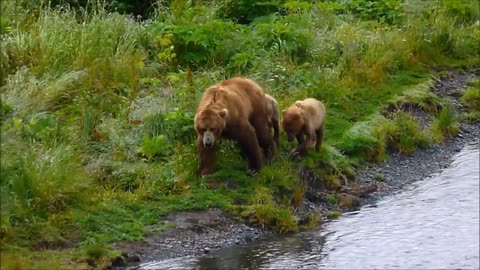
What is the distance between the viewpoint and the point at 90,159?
10812 mm

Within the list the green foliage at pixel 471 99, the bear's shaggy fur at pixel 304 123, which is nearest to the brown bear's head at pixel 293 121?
the bear's shaggy fur at pixel 304 123

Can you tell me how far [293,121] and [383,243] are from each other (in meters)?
2.37

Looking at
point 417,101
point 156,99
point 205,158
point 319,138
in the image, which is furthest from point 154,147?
point 417,101

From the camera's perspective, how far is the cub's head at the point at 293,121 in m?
11.5

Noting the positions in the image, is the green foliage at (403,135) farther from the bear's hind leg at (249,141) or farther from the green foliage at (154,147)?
the green foliage at (154,147)

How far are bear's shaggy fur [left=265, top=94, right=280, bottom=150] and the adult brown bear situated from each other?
0.15m

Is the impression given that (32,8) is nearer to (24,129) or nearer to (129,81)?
(129,81)

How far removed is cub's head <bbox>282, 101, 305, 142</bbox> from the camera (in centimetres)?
1146

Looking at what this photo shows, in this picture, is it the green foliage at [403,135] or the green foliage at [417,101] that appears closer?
the green foliage at [403,135]

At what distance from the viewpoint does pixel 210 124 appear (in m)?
10.4

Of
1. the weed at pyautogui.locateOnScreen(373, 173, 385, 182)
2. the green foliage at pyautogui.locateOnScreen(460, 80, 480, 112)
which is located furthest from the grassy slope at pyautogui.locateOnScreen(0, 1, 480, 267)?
the green foliage at pyautogui.locateOnScreen(460, 80, 480, 112)

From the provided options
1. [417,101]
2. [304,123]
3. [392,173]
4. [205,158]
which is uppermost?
[304,123]

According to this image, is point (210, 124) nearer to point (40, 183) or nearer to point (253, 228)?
point (253, 228)

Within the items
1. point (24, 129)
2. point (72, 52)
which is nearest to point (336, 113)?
point (72, 52)
